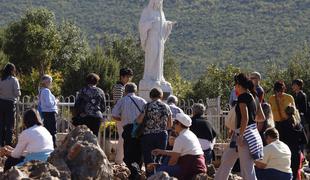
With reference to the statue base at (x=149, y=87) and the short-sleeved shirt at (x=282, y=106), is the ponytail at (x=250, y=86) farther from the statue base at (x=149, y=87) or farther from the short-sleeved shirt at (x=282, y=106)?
the statue base at (x=149, y=87)

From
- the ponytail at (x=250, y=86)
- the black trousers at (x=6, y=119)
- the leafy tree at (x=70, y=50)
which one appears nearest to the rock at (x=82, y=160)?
the ponytail at (x=250, y=86)

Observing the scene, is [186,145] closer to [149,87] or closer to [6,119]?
[6,119]

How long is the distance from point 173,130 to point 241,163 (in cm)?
197

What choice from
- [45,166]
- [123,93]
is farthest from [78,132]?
[123,93]

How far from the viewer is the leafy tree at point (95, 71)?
1809 inches

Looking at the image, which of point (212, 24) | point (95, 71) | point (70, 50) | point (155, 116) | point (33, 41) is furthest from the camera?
point (212, 24)

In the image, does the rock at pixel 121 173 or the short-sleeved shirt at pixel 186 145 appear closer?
the short-sleeved shirt at pixel 186 145

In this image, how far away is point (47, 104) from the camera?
13.9 metres

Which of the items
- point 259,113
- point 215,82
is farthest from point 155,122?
point 215,82

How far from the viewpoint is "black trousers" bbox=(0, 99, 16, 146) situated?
14.7m

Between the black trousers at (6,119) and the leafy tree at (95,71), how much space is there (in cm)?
3043

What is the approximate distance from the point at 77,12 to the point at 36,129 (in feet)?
237

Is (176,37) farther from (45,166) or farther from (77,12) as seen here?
(45,166)

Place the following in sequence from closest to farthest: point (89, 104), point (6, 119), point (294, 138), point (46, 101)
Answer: point (89, 104) < point (294, 138) < point (46, 101) < point (6, 119)
